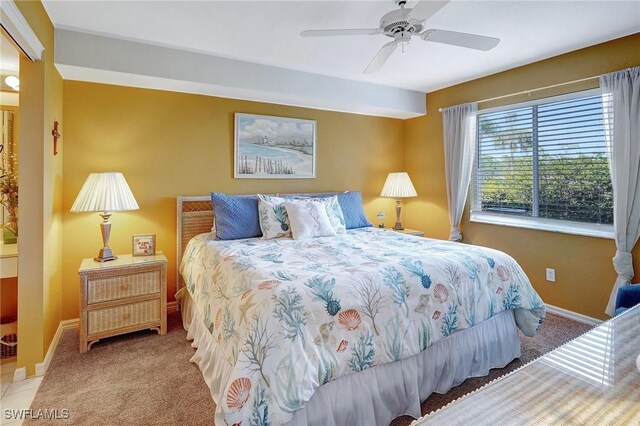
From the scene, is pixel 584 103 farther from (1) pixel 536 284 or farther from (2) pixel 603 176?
(1) pixel 536 284

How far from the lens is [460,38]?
2131 mm

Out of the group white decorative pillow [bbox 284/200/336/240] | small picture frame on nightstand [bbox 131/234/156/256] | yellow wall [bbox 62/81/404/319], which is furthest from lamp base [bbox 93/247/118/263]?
white decorative pillow [bbox 284/200/336/240]

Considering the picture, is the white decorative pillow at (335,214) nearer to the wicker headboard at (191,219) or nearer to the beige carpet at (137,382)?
the wicker headboard at (191,219)

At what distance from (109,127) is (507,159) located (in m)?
4.01

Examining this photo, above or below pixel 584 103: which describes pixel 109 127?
below

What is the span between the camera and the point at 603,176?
9.68 ft

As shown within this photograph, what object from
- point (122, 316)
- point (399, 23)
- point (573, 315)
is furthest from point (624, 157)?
point (122, 316)

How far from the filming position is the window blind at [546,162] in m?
3.01

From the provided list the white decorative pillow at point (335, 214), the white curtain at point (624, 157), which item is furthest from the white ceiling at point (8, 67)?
the white curtain at point (624, 157)

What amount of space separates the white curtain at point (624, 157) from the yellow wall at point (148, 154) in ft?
9.16

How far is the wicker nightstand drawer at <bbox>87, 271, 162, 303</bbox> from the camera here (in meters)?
2.57

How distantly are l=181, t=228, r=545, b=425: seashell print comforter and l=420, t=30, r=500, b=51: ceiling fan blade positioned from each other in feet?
4.55

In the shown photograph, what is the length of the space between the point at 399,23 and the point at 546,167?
2.33 metres

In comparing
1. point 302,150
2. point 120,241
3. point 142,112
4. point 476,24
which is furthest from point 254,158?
point 476,24
